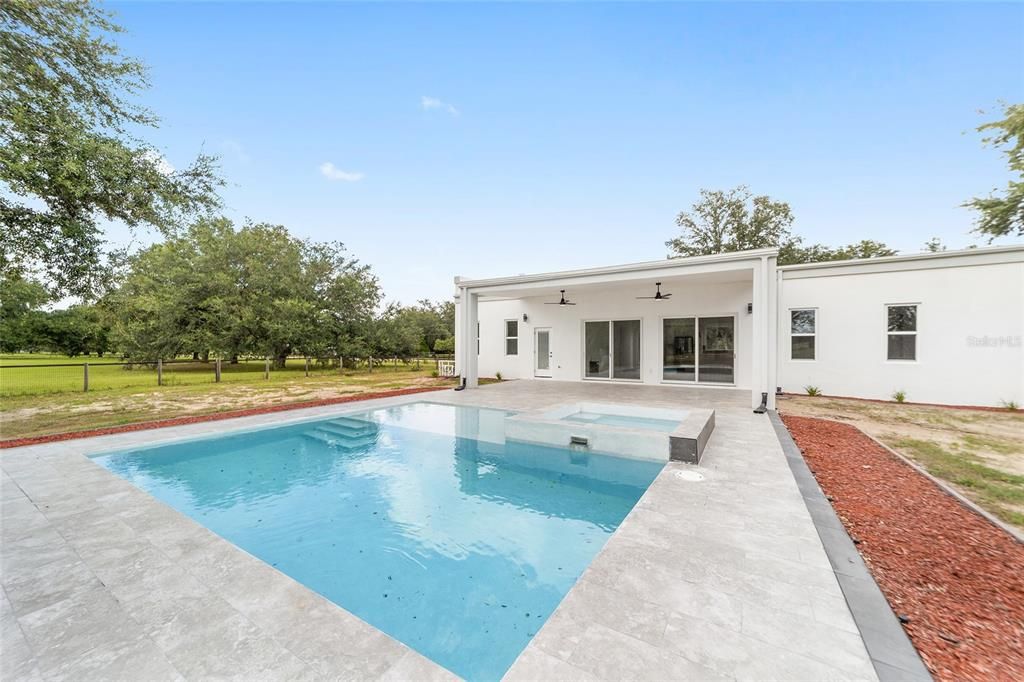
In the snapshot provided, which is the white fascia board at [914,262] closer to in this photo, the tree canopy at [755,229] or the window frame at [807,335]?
the window frame at [807,335]

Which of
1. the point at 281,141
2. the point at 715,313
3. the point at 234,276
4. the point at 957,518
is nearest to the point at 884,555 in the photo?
the point at 957,518

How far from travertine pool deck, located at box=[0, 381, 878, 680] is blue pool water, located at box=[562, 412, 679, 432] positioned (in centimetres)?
377

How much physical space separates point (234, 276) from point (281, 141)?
13.0m

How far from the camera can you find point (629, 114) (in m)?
12.7

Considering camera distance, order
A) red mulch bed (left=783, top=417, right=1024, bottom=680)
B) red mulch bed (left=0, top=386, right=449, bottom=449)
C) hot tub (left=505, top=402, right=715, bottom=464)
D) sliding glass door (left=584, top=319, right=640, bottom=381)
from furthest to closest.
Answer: sliding glass door (left=584, top=319, right=640, bottom=381) < red mulch bed (left=0, top=386, right=449, bottom=449) < hot tub (left=505, top=402, right=715, bottom=464) < red mulch bed (left=783, top=417, right=1024, bottom=680)

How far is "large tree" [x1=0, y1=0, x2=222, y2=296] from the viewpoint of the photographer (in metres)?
4.32

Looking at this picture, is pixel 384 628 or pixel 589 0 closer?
pixel 384 628

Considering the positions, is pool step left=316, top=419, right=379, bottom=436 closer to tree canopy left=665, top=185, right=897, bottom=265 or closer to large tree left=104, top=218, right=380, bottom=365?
large tree left=104, top=218, right=380, bottom=365

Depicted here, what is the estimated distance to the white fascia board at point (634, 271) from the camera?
27.9 ft

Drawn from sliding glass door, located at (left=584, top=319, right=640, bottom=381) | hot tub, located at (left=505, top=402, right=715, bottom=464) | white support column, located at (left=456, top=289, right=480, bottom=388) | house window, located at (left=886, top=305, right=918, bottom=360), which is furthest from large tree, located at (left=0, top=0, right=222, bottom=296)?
house window, located at (left=886, top=305, right=918, bottom=360)

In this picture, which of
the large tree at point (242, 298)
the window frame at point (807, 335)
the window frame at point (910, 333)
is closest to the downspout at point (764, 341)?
the window frame at point (807, 335)

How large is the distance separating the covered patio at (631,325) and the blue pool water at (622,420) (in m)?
2.64

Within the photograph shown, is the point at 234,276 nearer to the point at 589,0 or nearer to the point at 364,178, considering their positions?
the point at 364,178

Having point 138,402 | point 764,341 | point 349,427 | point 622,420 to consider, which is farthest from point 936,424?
point 138,402
